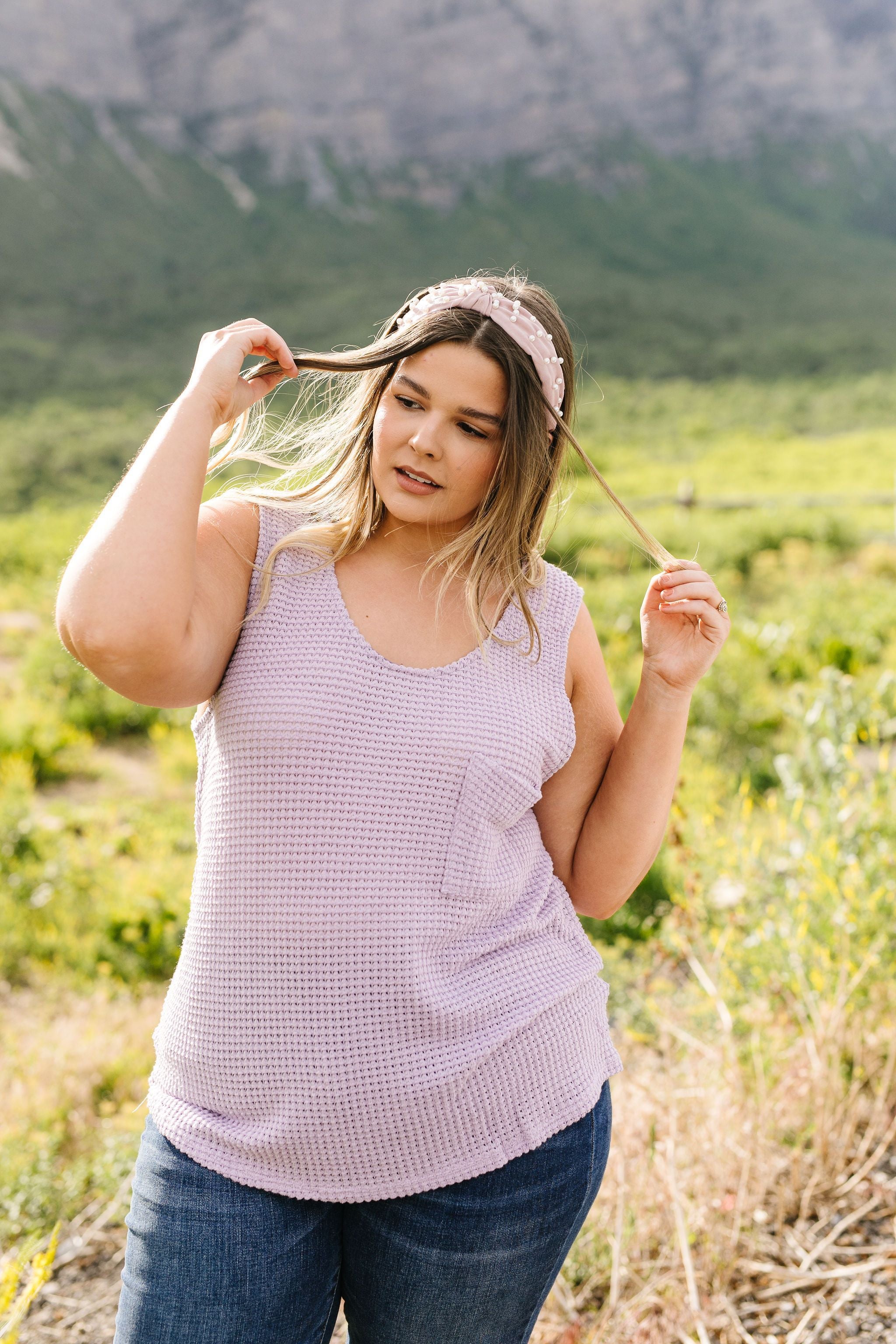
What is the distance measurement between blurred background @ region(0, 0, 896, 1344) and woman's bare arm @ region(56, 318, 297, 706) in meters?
0.71

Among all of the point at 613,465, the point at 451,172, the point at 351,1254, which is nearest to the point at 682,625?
the point at 351,1254

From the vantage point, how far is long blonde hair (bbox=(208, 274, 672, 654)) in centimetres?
147

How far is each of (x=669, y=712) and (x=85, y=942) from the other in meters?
3.13

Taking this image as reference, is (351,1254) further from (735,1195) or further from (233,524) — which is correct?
(735,1195)

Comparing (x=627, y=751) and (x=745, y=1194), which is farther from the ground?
(x=627, y=751)

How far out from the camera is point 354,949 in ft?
4.19

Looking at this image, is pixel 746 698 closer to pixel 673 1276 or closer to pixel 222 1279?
pixel 673 1276

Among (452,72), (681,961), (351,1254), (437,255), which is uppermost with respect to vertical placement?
(351,1254)

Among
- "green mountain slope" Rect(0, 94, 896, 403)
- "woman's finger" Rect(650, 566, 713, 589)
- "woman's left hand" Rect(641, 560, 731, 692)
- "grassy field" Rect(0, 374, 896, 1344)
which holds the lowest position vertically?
"green mountain slope" Rect(0, 94, 896, 403)

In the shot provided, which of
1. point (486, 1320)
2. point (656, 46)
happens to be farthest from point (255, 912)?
point (656, 46)

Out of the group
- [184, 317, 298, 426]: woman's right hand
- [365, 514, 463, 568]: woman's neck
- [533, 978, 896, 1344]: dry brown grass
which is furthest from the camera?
[533, 978, 896, 1344]: dry brown grass

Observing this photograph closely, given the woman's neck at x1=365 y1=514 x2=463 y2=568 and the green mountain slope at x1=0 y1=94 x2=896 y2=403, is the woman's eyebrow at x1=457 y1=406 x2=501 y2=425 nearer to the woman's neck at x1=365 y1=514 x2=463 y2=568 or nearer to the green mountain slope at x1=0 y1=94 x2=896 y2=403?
the woman's neck at x1=365 y1=514 x2=463 y2=568

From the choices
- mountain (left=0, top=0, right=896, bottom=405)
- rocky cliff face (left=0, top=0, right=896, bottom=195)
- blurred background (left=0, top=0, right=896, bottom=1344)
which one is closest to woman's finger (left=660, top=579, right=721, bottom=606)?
blurred background (left=0, top=0, right=896, bottom=1344)

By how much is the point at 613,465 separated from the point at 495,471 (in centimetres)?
2521
